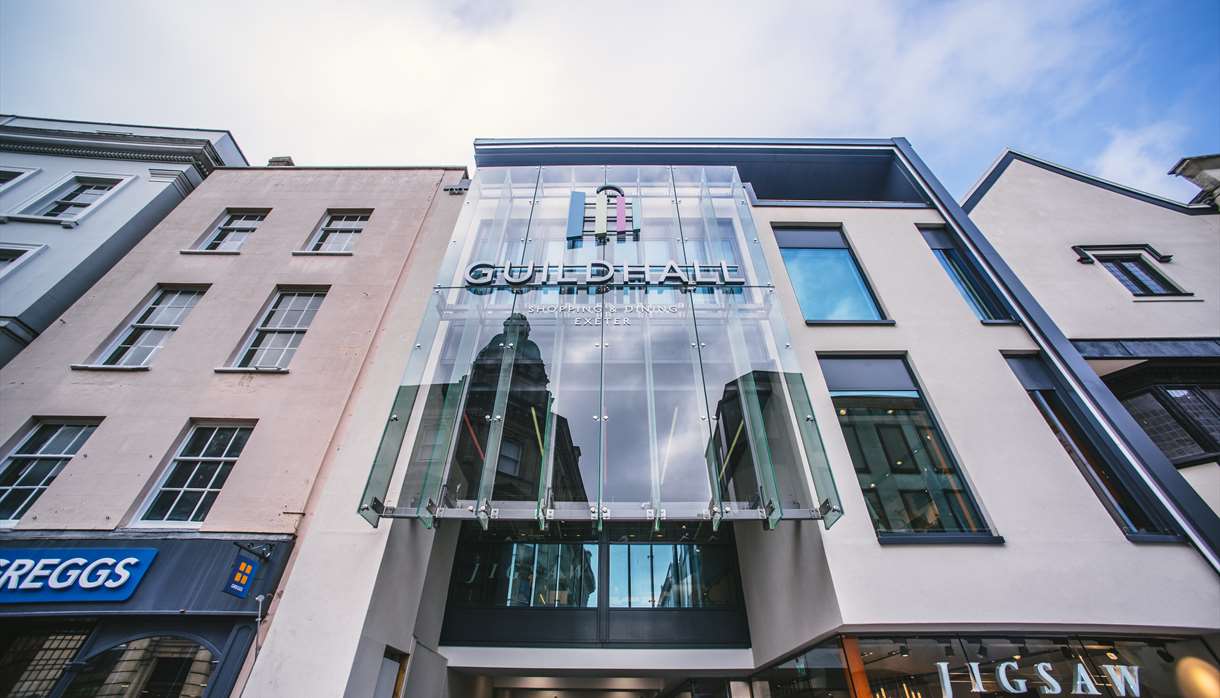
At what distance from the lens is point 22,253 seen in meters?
10.3

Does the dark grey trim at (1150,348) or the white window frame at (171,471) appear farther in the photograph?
the dark grey trim at (1150,348)

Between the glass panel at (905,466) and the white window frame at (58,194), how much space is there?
18.5 m

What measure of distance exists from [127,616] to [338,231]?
9.15 m

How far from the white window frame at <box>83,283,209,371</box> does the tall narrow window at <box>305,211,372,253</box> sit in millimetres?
2677

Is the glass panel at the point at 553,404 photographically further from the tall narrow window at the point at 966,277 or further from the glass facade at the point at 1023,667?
the tall narrow window at the point at 966,277

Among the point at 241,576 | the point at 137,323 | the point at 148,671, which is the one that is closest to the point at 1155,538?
the point at 241,576

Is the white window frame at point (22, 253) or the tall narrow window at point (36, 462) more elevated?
the white window frame at point (22, 253)

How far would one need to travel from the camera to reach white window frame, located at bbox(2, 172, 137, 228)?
35.0 ft

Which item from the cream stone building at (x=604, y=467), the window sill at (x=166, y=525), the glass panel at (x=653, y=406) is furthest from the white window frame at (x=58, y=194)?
the glass panel at (x=653, y=406)

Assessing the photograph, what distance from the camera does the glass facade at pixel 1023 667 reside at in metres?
5.21

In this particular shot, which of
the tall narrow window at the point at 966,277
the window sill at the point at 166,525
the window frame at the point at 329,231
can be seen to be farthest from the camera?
the window frame at the point at 329,231

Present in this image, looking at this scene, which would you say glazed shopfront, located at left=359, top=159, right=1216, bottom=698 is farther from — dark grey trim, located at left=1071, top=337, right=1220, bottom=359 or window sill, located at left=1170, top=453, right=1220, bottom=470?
dark grey trim, located at left=1071, top=337, right=1220, bottom=359

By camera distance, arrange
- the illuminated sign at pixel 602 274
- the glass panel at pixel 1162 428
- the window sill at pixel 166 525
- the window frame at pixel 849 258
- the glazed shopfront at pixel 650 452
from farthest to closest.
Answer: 1. the illuminated sign at pixel 602 274
2. the window frame at pixel 849 258
3. the glass panel at pixel 1162 428
4. the window sill at pixel 166 525
5. the glazed shopfront at pixel 650 452

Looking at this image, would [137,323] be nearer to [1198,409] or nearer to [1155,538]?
[1155,538]
